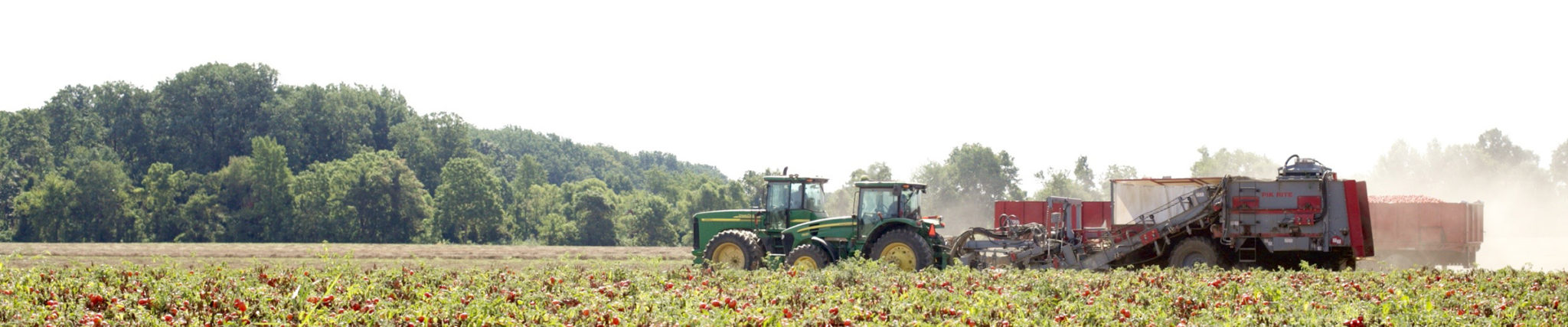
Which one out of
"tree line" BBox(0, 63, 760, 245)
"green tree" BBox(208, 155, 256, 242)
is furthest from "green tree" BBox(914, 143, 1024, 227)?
"green tree" BBox(208, 155, 256, 242)

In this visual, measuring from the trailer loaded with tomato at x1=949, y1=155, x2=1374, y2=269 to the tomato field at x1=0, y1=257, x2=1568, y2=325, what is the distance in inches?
199

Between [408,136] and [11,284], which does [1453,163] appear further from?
[11,284]

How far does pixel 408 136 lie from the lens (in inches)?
3324

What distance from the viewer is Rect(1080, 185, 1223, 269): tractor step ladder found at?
2116 cm

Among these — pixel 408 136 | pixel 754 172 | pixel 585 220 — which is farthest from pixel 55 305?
pixel 408 136

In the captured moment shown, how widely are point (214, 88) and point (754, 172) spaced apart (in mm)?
38973

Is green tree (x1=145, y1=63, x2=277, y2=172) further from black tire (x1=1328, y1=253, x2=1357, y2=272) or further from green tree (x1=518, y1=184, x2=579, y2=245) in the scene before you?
black tire (x1=1328, y1=253, x2=1357, y2=272)

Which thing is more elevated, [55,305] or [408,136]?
[408,136]

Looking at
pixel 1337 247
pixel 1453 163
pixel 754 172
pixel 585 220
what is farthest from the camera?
pixel 1453 163

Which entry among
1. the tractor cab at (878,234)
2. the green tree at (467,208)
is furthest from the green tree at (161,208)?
the tractor cab at (878,234)

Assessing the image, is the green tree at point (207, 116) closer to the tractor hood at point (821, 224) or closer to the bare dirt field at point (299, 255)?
the bare dirt field at point (299, 255)

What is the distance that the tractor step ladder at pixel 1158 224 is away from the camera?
833 inches

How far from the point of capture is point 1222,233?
2094 centimetres

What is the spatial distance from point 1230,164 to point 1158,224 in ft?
210
